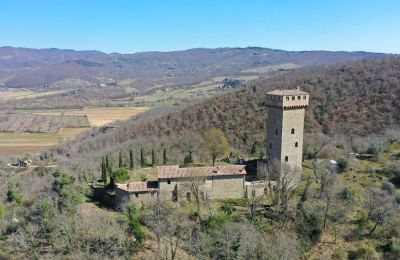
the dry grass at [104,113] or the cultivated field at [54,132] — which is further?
the dry grass at [104,113]

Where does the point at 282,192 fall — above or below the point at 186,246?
Result: above

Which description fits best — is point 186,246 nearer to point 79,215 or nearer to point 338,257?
point 79,215

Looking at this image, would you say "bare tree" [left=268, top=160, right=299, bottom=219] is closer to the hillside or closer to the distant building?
the hillside

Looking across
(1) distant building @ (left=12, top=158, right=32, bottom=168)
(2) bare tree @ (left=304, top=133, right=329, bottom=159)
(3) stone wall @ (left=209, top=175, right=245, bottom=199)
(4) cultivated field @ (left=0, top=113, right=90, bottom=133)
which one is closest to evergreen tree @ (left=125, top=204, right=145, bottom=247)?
(3) stone wall @ (left=209, top=175, right=245, bottom=199)

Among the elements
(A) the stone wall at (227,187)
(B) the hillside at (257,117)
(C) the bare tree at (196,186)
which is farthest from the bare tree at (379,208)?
(B) the hillside at (257,117)

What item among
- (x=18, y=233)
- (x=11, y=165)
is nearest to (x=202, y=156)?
(x=18, y=233)

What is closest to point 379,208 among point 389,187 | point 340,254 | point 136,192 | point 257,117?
point 389,187

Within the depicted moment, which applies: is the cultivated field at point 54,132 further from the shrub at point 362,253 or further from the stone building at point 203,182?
the shrub at point 362,253

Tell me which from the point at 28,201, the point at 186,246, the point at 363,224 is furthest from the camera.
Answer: the point at 28,201

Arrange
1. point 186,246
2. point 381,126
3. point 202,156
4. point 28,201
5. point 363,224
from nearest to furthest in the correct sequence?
point 186,246 → point 363,224 → point 28,201 → point 202,156 → point 381,126
